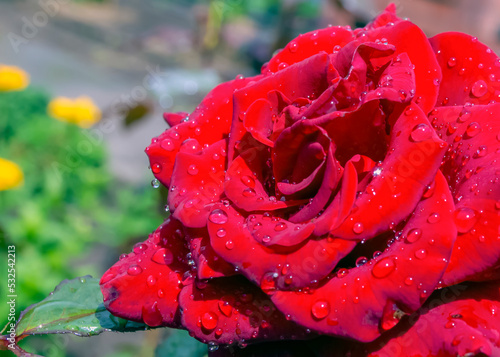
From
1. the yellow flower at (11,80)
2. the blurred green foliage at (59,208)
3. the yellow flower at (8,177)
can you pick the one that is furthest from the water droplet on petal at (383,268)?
the yellow flower at (11,80)

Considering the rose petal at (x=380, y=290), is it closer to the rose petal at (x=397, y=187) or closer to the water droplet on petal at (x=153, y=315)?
the rose petal at (x=397, y=187)

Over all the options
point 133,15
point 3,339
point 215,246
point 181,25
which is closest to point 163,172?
point 215,246

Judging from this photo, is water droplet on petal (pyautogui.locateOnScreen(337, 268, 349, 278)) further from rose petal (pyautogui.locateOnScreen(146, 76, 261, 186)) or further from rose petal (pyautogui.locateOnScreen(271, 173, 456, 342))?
rose petal (pyautogui.locateOnScreen(146, 76, 261, 186))

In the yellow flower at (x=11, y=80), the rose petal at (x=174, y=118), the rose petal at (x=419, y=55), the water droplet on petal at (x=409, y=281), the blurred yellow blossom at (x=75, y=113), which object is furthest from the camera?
the yellow flower at (x=11, y=80)

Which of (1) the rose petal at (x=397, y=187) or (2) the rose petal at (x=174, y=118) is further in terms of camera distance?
(2) the rose petal at (x=174, y=118)

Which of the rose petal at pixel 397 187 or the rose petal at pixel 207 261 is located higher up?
the rose petal at pixel 397 187

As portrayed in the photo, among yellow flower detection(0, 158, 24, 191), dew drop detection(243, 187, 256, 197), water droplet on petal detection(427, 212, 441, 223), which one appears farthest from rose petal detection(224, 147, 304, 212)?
yellow flower detection(0, 158, 24, 191)

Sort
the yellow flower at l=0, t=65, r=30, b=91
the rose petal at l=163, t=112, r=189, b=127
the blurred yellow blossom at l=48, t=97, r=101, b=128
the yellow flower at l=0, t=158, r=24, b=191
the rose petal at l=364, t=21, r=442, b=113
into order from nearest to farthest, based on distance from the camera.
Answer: the rose petal at l=364, t=21, r=442, b=113
the rose petal at l=163, t=112, r=189, b=127
the yellow flower at l=0, t=158, r=24, b=191
the blurred yellow blossom at l=48, t=97, r=101, b=128
the yellow flower at l=0, t=65, r=30, b=91

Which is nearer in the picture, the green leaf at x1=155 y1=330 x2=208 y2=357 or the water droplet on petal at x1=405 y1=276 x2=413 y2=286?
the water droplet on petal at x1=405 y1=276 x2=413 y2=286
